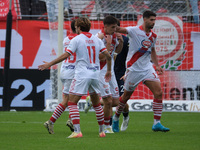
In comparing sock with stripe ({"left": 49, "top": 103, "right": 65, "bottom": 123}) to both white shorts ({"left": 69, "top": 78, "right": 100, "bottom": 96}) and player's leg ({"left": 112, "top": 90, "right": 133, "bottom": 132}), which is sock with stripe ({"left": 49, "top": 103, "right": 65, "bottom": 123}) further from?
player's leg ({"left": 112, "top": 90, "right": 133, "bottom": 132})

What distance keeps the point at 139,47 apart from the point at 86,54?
1847mm

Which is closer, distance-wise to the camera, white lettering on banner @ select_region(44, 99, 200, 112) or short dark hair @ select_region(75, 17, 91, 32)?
short dark hair @ select_region(75, 17, 91, 32)

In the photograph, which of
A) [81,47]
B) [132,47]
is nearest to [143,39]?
[132,47]

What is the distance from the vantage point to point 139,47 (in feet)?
28.9

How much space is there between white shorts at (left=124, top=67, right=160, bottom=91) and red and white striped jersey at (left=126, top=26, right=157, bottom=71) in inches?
3.0

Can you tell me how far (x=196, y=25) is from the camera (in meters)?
16.6

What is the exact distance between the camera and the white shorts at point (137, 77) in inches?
346

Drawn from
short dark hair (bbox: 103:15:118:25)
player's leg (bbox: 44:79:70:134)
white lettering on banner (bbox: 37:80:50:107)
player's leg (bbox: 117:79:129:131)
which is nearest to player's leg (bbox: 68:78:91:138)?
player's leg (bbox: 44:79:70:134)

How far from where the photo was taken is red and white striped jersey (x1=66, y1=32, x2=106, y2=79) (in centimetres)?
716

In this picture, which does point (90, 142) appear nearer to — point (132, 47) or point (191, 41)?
point (132, 47)

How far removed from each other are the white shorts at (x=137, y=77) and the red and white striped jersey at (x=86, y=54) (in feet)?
5.67

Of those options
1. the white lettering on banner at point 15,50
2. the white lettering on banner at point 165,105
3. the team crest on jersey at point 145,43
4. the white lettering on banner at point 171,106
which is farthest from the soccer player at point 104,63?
the white lettering on banner at point 15,50

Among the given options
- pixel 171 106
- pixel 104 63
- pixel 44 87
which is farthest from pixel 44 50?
pixel 104 63

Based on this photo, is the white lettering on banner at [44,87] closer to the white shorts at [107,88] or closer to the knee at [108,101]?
the white shorts at [107,88]
